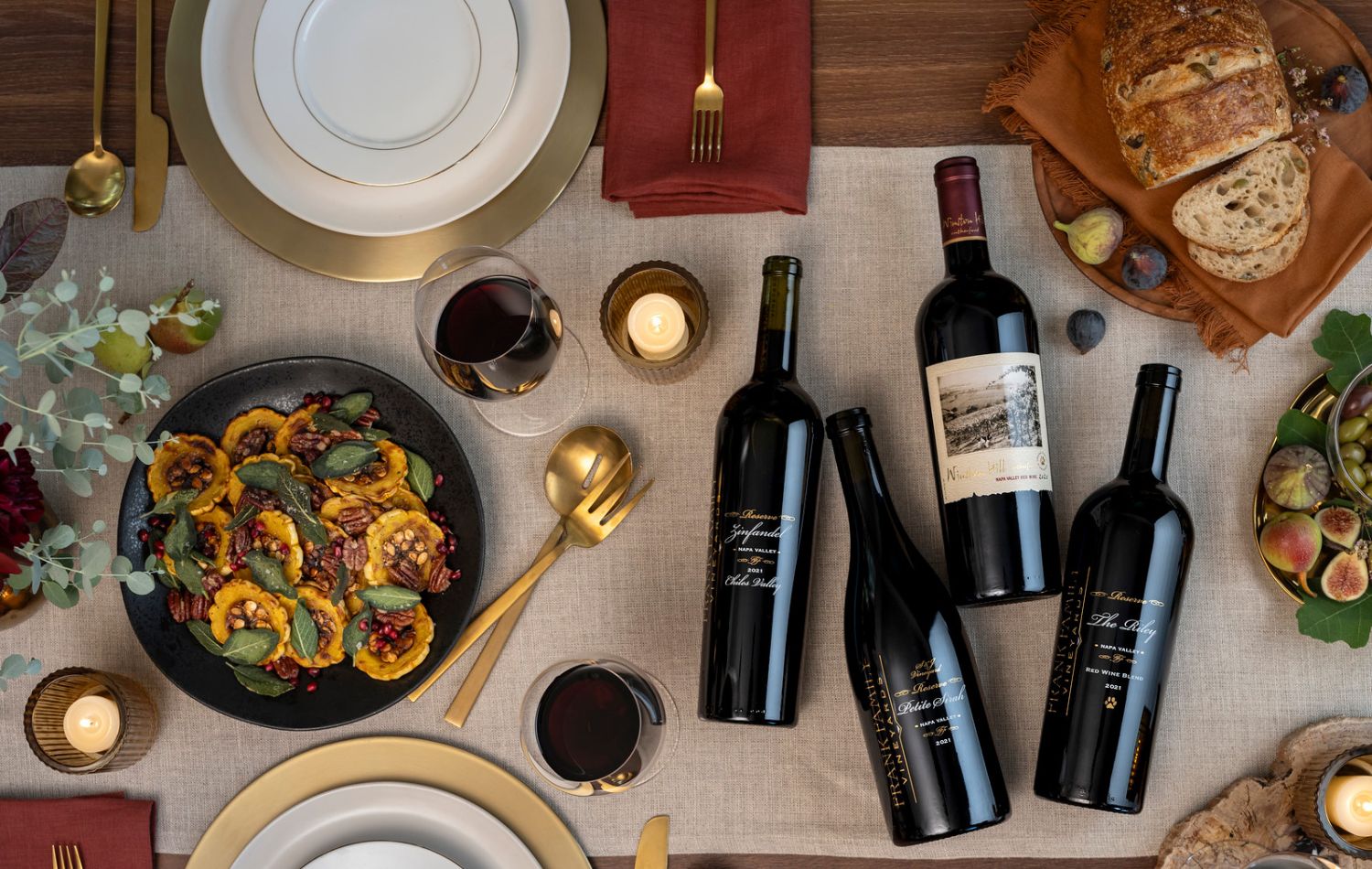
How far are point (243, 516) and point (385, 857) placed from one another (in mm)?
395

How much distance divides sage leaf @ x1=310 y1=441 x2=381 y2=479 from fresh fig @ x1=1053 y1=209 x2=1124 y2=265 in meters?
0.78

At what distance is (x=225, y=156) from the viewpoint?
1.03 m

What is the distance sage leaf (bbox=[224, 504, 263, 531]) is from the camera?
3.20 feet

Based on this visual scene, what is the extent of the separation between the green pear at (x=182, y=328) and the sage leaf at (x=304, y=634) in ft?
1.08

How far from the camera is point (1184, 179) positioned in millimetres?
965

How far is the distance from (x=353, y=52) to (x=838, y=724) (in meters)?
0.92


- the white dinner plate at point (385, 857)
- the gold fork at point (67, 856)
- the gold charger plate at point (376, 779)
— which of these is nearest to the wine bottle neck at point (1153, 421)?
the gold charger plate at point (376, 779)

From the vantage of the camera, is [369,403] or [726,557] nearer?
[726,557]

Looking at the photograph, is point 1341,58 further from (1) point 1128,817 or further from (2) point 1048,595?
(1) point 1128,817

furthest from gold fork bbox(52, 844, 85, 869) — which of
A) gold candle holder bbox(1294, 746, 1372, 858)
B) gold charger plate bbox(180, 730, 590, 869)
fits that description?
gold candle holder bbox(1294, 746, 1372, 858)

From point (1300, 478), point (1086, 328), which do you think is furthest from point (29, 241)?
point (1300, 478)

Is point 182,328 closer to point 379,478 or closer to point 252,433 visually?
point 252,433

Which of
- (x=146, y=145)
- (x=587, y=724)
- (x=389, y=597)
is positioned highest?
(x=146, y=145)

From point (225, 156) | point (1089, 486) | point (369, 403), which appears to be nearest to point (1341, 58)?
point (1089, 486)
